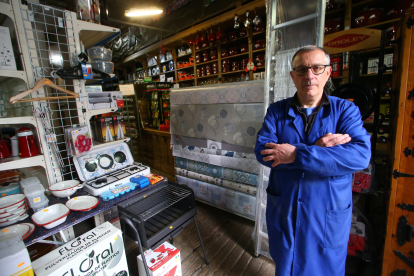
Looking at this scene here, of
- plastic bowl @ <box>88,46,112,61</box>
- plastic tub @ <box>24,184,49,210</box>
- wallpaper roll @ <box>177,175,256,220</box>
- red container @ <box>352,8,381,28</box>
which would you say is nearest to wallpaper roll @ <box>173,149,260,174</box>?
wallpaper roll @ <box>177,175,256,220</box>

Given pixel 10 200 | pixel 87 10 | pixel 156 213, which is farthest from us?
pixel 87 10

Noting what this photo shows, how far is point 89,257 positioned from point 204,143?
1.61 m

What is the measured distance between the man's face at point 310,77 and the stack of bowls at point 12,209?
1.94m

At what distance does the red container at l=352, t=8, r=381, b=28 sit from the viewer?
235cm

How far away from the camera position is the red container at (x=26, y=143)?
1513 millimetres

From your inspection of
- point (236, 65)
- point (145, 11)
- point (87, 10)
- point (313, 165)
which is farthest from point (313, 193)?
point (145, 11)

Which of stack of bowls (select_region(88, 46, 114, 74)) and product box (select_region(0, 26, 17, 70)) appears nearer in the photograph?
product box (select_region(0, 26, 17, 70))

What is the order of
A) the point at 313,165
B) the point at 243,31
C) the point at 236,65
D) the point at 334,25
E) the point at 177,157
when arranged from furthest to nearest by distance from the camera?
1. the point at 236,65
2. the point at 243,31
3. the point at 177,157
4. the point at 334,25
5. the point at 313,165

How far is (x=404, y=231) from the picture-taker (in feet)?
4.04

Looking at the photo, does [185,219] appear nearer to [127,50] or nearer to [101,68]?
[101,68]

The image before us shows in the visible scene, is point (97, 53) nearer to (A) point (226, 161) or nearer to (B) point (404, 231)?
(A) point (226, 161)

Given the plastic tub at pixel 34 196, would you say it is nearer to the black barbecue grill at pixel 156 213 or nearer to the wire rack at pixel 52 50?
the wire rack at pixel 52 50

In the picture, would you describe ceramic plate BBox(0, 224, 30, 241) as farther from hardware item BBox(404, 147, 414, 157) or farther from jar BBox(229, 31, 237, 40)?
jar BBox(229, 31, 237, 40)

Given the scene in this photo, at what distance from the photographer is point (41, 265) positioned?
1056 millimetres
